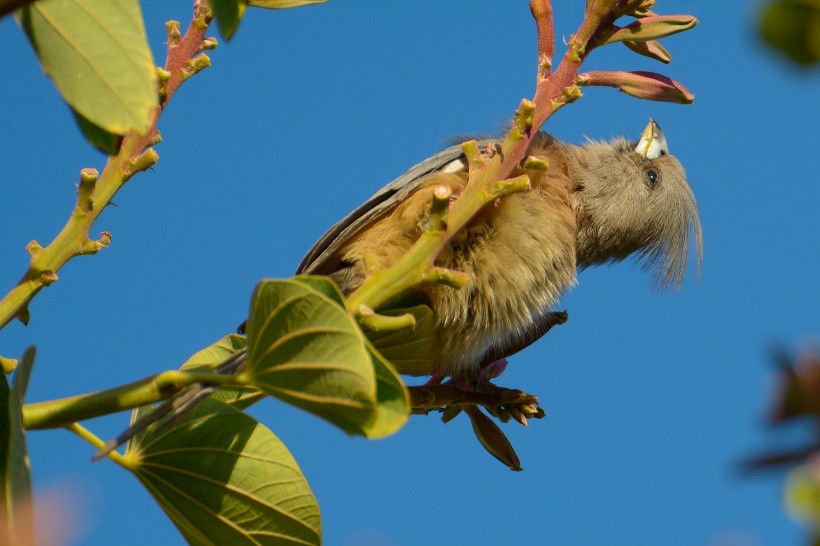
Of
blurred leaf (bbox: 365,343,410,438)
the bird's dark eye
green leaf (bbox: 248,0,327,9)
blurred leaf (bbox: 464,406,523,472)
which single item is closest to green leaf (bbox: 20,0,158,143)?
blurred leaf (bbox: 365,343,410,438)

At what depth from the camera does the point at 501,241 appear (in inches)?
97.0

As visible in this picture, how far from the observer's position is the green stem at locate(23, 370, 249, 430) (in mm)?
1313

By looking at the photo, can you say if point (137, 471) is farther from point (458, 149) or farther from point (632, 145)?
point (632, 145)

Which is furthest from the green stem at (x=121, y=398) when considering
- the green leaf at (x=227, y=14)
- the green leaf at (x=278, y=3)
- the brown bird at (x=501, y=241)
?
the brown bird at (x=501, y=241)

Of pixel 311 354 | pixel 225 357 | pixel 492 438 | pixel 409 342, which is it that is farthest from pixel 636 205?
pixel 311 354

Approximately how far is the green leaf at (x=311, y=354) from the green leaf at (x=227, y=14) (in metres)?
0.43

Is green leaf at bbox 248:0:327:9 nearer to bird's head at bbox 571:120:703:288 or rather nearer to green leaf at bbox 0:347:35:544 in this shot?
green leaf at bbox 0:347:35:544

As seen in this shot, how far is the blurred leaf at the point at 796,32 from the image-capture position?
0.45 meters

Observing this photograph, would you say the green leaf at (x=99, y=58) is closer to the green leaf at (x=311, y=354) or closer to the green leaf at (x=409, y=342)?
the green leaf at (x=311, y=354)

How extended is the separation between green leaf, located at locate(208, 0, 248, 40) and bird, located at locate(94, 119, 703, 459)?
834mm

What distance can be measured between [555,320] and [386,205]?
2.03ft

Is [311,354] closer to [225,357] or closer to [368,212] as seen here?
[225,357]

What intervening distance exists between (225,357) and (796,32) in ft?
5.63

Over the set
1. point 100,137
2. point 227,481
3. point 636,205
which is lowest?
point 227,481
